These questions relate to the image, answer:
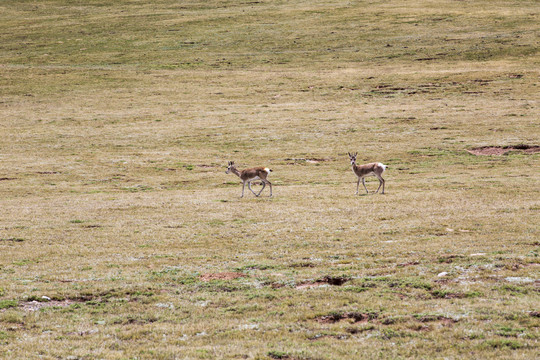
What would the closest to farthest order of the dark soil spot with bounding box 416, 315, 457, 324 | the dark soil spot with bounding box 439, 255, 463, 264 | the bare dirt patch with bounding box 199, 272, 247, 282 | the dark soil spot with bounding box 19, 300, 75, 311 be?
the dark soil spot with bounding box 416, 315, 457, 324 → the dark soil spot with bounding box 19, 300, 75, 311 → the bare dirt patch with bounding box 199, 272, 247, 282 → the dark soil spot with bounding box 439, 255, 463, 264

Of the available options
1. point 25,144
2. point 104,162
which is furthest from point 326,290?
point 25,144

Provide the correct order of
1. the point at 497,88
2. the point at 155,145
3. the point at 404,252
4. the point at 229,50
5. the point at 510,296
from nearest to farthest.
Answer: the point at 510,296 → the point at 404,252 → the point at 155,145 → the point at 497,88 → the point at 229,50

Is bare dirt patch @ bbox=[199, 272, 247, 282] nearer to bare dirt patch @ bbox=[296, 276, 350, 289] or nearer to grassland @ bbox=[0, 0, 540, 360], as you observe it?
grassland @ bbox=[0, 0, 540, 360]

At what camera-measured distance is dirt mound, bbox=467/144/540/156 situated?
4514 cm

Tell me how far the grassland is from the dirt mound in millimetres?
1339

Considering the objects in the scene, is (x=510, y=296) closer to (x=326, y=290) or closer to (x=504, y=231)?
(x=326, y=290)

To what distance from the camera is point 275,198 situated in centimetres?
3234

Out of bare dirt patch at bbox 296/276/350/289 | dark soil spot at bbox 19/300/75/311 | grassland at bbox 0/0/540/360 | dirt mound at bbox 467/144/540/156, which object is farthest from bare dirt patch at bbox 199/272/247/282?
dirt mound at bbox 467/144/540/156

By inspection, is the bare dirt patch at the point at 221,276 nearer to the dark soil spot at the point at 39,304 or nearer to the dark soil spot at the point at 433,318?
the dark soil spot at the point at 39,304

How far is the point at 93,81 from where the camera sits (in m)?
82.6

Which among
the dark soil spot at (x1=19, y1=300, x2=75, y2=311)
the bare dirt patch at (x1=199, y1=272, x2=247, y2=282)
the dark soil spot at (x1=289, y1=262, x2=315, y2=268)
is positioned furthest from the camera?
the dark soil spot at (x1=289, y1=262, x2=315, y2=268)

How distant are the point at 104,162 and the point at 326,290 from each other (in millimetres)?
34958

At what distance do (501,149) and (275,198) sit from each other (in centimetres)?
2270

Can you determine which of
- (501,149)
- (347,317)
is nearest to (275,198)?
(347,317)
